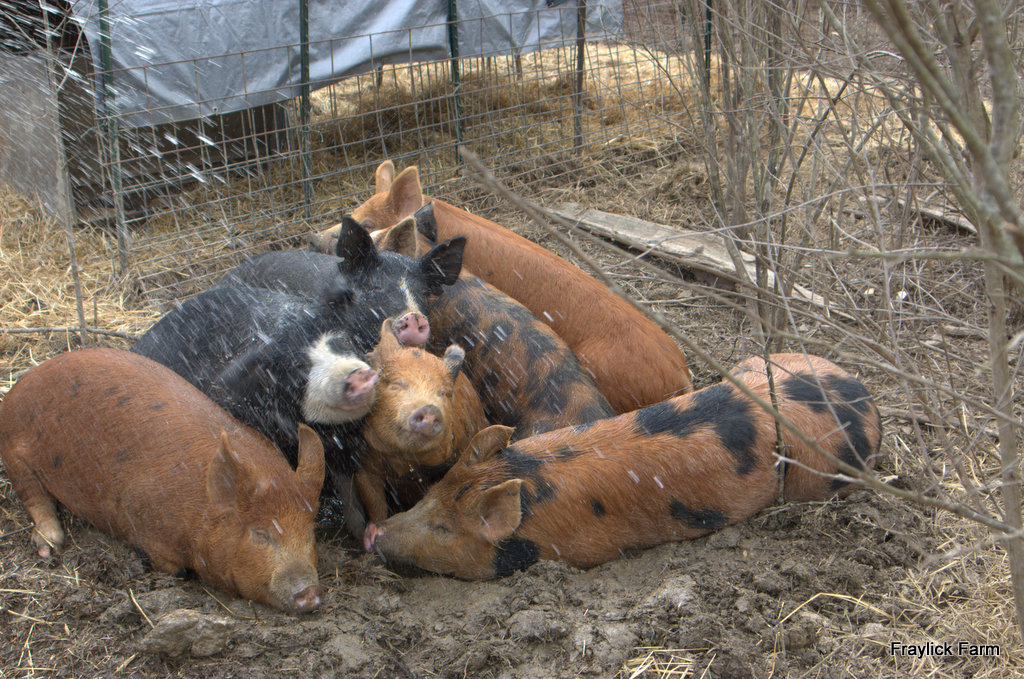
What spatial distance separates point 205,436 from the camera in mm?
3879

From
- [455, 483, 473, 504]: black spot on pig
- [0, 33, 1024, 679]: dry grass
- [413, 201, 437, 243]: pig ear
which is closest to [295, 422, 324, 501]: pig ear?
[455, 483, 473, 504]: black spot on pig

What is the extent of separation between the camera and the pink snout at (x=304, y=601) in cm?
351

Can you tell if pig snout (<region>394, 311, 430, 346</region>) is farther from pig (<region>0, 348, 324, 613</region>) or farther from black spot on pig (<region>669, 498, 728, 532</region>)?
black spot on pig (<region>669, 498, 728, 532</region>)

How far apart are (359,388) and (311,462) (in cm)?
38

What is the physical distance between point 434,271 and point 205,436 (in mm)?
1610

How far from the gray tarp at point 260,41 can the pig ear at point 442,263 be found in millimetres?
2720

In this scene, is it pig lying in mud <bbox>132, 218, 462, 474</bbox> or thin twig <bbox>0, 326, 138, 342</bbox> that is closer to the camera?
pig lying in mud <bbox>132, 218, 462, 474</bbox>

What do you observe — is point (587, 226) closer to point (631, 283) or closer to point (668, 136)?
point (631, 283)

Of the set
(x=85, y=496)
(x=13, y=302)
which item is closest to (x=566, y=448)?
(x=85, y=496)

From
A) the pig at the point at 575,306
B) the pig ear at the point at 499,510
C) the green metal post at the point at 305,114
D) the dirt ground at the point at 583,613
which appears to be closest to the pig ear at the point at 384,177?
the pig at the point at 575,306

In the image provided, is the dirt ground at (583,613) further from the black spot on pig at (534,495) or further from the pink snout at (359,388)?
the pink snout at (359,388)

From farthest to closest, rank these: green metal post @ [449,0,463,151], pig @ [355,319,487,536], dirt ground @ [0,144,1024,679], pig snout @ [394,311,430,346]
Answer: green metal post @ [449,0,463,151] < pig snout @ [394,311,430,346] < pig @ [355,319,487,536] < dirt ground @ [0,144,1024,679]

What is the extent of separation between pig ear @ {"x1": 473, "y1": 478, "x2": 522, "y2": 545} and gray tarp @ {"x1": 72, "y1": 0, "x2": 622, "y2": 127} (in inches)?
162

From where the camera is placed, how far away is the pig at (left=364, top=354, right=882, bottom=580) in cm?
395
